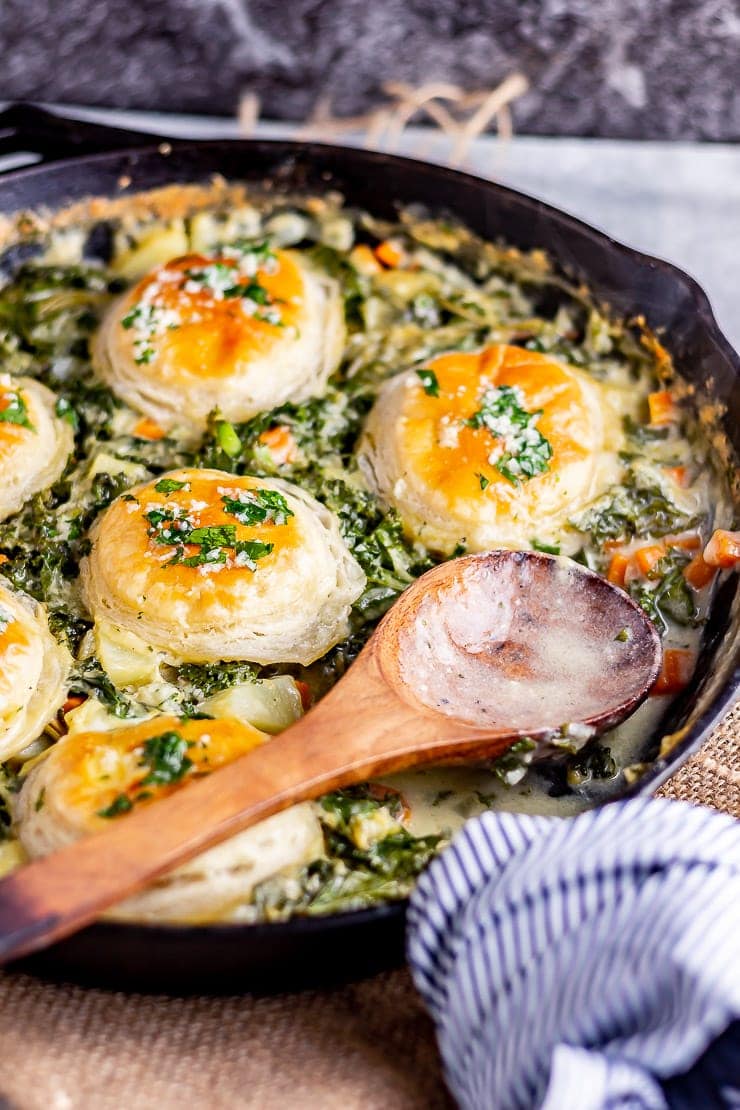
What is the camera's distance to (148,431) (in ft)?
15.1

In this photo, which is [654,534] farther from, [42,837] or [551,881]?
[42,837]

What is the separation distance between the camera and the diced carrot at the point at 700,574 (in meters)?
4.25

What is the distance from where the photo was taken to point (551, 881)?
2900mm

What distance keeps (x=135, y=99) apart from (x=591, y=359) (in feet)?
14.6

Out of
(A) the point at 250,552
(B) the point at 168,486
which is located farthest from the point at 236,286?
(A) the point at 250,552

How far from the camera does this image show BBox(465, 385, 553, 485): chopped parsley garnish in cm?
424

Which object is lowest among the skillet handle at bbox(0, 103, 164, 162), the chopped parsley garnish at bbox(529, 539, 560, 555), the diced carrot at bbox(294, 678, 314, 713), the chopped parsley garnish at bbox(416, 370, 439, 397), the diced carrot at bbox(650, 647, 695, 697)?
the diced carrot at bbox(650, 647, 695, 697)

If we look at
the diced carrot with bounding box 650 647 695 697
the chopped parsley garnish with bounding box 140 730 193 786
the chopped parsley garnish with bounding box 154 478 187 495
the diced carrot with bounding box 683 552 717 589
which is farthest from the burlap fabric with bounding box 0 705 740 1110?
the diced carrot with bounding box 683 552 717 589

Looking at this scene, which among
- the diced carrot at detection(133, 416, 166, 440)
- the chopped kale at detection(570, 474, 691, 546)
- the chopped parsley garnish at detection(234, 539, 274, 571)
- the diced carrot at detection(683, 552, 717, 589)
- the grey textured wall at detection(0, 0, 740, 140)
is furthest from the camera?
the grey textured wall at detection(0, 0, 740, 140)

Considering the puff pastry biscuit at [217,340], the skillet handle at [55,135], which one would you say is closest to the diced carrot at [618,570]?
the puff pastry biscuit at [217,340]

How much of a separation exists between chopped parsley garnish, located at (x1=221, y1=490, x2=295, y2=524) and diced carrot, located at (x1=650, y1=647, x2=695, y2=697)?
1.33 m

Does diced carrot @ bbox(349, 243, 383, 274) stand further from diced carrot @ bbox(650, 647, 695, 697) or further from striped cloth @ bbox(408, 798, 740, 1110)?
striped cloth @ bbox(408, 798, 740, 1110)

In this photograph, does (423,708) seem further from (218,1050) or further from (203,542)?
(218,1050)

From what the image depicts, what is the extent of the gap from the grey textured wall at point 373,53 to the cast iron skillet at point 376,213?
2.59m
